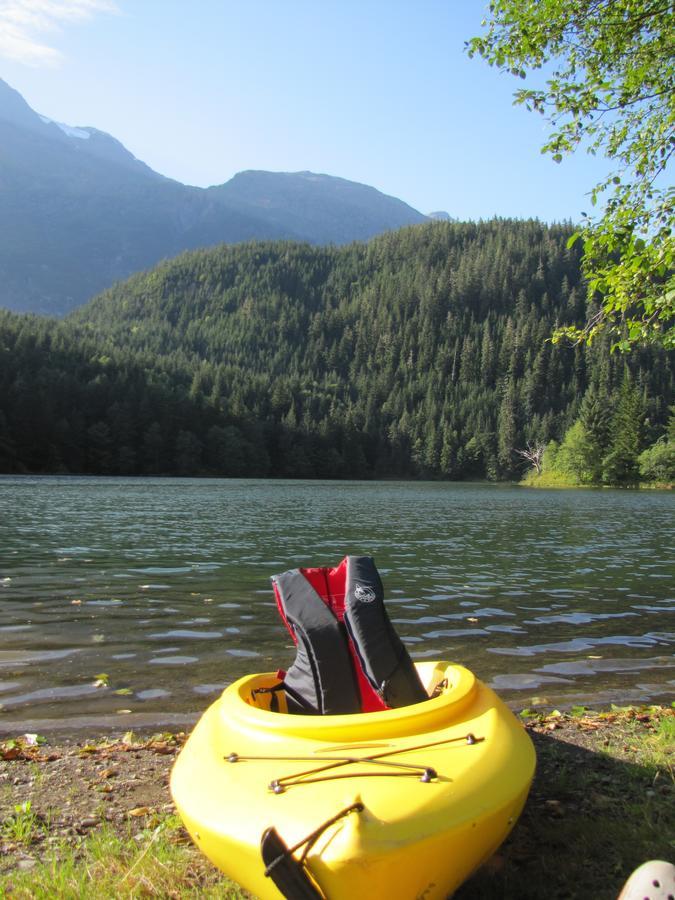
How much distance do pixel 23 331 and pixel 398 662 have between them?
443ft

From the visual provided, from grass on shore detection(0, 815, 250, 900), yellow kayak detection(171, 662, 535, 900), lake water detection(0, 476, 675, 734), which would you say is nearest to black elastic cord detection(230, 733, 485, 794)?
yellow kayak detection(171, 662, 535, 900)

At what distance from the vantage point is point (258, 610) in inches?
588

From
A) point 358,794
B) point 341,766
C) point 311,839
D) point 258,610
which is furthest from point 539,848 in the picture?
point 258,610

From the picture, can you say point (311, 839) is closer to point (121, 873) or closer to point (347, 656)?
point (121, 873)

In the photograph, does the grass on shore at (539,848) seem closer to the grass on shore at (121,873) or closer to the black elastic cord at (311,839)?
the grass on shore at (121,873)

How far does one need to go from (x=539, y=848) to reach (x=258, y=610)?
34.1 ft

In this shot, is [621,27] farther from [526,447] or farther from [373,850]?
[526,447]

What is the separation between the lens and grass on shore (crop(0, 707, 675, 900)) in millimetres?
4421

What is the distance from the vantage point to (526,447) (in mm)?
170750

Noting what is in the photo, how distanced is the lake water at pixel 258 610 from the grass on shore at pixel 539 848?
3020mm

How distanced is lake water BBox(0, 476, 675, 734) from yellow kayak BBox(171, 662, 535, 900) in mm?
3978

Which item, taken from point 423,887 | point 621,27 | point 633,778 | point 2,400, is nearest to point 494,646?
point 633,778

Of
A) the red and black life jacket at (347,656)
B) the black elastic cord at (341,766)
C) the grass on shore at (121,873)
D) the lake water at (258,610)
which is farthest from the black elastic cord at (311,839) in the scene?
the lake water at (258,610)

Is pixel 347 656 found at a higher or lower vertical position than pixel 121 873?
higher
